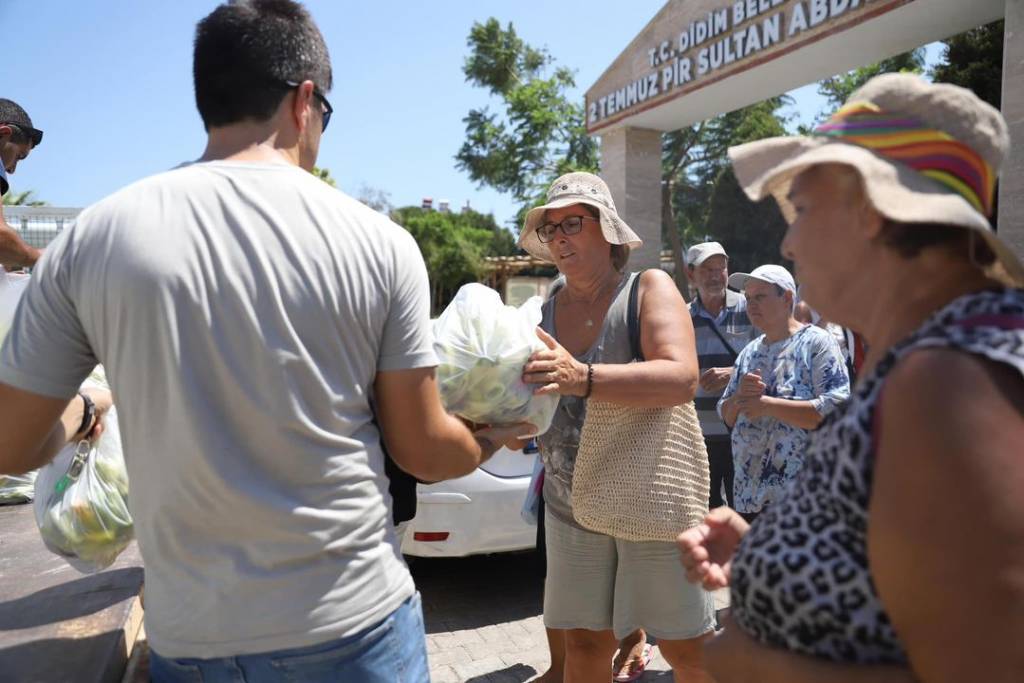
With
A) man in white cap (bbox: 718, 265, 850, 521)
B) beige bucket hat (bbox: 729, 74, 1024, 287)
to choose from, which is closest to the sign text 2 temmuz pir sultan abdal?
man in white cap (bbox: 718, 265, 850, 521)

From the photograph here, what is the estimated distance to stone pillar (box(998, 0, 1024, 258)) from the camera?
602 cm

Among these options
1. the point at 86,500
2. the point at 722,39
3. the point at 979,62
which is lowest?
the point at 86,500

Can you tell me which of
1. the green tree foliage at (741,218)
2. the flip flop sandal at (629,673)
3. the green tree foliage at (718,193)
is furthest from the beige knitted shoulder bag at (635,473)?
the green tree foliage at (741,218)

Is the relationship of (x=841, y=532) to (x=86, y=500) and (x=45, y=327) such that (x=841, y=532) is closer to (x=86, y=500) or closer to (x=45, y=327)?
(x=45, y=327)

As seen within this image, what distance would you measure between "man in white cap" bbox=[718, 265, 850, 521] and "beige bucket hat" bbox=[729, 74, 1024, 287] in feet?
8.35

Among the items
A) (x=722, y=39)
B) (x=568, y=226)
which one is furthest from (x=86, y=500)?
(x=722, y=39)

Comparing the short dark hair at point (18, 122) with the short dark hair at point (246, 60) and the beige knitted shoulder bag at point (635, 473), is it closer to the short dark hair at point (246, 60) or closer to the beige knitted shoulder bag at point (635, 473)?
the short dark hair at point (246, 60)

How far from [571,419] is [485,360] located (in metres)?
0.81

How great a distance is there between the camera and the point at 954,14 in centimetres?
751

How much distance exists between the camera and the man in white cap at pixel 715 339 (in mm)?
4844

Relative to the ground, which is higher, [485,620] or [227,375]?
[227,375]

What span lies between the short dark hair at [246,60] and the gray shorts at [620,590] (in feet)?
6.12

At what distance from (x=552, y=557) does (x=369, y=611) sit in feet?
4.80

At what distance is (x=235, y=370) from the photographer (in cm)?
135
